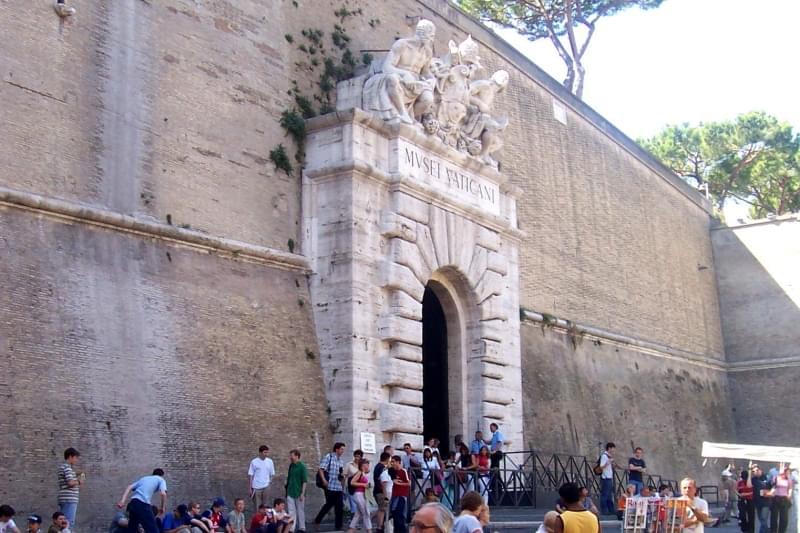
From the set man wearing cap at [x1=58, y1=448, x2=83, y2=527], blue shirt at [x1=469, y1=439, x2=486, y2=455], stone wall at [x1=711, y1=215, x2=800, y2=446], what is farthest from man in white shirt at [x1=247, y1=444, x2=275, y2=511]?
stone wall at [x1=711, y1=215, x2=800, y2=446]

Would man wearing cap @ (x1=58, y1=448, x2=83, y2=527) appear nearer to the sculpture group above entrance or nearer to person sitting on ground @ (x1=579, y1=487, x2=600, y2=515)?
person sitting on ground @ (x1=579, y1=487, x2=600, y2=515)

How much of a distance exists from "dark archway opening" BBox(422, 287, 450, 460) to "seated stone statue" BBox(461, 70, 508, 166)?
87.9 inches

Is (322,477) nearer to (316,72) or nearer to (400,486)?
(400,486)

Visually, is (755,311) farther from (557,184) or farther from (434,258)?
(434,258)

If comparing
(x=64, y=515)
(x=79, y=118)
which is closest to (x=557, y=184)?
(x=79, y=118)

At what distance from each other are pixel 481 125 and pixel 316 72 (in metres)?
2.77

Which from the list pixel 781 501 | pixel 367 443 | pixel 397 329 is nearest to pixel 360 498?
pixel 367 443

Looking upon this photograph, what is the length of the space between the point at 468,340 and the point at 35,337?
7.39 meters

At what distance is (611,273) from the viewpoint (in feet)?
77.8

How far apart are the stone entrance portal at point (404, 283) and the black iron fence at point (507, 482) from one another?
1.98 ft

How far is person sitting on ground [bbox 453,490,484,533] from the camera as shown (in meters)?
5.62

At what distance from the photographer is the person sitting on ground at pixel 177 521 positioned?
419 inches

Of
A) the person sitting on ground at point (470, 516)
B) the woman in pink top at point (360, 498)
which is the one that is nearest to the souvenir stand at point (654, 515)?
the person sitting on ground at point (470, 516)

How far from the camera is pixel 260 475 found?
40.0ft
